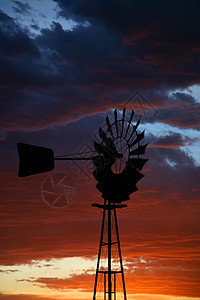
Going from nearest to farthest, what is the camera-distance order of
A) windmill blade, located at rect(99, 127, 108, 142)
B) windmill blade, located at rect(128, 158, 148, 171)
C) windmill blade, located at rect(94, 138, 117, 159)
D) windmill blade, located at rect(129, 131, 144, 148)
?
windmill blade, located at rect(128, 158, 148, 171) < windmill blade, located at rect(94, 138, 117, 159) < windmill blade, located at rect(129, 131, 144, 148) < windmill blade, located at rect(99, 127, 108, 142)

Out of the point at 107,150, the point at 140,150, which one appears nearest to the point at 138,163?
the point at 140,150

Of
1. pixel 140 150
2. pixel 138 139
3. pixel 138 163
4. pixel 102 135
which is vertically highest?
pixel 102 135

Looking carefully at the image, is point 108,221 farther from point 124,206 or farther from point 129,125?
point 129,125

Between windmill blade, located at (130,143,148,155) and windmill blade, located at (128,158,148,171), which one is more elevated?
windmill blade, located at (130,143,148,155)

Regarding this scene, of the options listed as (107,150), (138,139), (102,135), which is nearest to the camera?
(107,150)

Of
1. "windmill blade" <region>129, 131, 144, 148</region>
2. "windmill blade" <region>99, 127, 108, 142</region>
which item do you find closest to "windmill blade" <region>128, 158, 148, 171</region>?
"windmill blade" <region>129, 131, 144, 148</region>

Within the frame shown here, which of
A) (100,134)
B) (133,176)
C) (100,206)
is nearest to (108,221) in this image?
(100,206)

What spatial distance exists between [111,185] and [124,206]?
4.34 feet

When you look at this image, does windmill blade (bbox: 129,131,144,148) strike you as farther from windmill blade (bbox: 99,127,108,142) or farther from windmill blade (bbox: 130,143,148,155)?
windmill blade (bbox: 99,127,108,142)

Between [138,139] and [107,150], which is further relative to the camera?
[138,139]

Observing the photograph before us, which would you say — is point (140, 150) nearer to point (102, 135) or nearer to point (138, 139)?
point (138, 139)

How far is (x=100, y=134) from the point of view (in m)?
29.0

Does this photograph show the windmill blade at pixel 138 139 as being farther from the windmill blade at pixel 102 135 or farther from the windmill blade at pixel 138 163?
the windmill blade at pixel 102 135

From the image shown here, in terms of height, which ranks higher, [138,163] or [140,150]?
[140,150]
